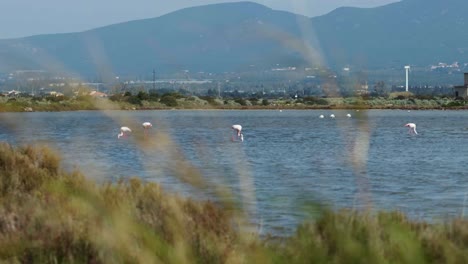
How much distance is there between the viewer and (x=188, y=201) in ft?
22.9

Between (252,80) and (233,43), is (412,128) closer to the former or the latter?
(252,80)

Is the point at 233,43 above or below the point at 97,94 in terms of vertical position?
above

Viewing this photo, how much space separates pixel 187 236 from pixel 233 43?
212 cm

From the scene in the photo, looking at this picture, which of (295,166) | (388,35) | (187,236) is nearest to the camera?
(388,35)

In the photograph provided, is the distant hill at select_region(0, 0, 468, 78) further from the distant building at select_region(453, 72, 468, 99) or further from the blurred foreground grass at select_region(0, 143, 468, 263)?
the distant building at select_region(453, 72, 468, 99)

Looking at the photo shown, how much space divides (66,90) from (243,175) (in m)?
1.22

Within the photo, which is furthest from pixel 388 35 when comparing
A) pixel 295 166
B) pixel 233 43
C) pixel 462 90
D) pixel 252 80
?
pixel 462 90

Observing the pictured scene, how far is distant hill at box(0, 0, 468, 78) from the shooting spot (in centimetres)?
348

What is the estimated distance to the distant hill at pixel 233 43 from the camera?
3477 millimetres

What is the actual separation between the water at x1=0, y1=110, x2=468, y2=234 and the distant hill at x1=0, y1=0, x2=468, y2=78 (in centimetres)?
33

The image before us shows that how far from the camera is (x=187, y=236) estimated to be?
19.1 ft

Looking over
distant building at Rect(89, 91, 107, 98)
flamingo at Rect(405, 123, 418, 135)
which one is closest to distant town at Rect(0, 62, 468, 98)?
distant building at Rect(89, 91, 107, 98)

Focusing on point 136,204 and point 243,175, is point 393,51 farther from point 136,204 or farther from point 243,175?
point 136,204

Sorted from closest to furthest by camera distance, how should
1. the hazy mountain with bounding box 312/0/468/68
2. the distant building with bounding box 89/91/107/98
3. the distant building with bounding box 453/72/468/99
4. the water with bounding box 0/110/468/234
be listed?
the hazy mountain with bounding box 312/0/468/68
the distant building with bounding box 89/91/107/98
the water with bounding box 0/110/468/234
the distant building with bounding box 453/72/468/99
